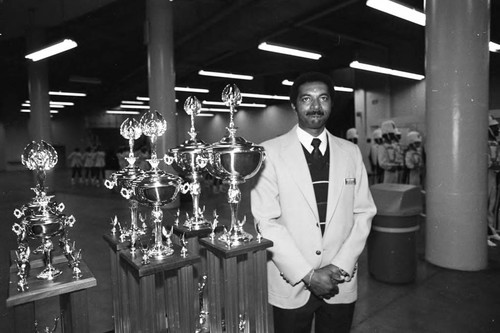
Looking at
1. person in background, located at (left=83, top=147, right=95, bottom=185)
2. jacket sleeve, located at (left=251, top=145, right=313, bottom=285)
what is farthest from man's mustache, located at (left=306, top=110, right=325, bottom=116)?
person in background, located at (left=83, top=147, right=95, bottom=185)

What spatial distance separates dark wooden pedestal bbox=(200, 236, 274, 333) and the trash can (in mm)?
2036

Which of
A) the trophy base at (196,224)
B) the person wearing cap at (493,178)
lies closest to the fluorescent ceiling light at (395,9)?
the person wearing cap at (493,178)

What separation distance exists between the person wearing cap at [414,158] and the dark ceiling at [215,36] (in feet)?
9.96

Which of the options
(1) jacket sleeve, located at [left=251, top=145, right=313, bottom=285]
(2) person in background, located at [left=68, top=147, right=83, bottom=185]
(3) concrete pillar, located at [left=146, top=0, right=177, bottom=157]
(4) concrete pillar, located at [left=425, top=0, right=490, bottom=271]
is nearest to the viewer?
(1) jacket sleeve, located at [left=251, top=145, right=313, bottom=285]

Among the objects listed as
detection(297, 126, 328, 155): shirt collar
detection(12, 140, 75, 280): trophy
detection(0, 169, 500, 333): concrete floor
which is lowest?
detection(0, 169, 500, 333): concrete floor

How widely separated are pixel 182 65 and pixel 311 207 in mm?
9154

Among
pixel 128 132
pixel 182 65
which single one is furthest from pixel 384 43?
pixel 128 132

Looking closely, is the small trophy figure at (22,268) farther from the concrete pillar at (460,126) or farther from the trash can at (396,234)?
the concrete pillar at (460,126)

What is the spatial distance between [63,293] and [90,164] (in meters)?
12.0

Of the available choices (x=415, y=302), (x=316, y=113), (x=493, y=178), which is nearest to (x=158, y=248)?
(x=316, y=113)

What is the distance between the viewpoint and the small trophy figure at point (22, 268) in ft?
4.30

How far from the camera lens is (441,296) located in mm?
3051

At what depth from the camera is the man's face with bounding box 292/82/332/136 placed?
1541mm

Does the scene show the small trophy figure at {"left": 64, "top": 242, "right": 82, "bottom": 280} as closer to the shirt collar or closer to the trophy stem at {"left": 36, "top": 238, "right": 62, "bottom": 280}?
the trophy stem at {"left": 36, "top": 238, "right": 62, "bottom": 280}
